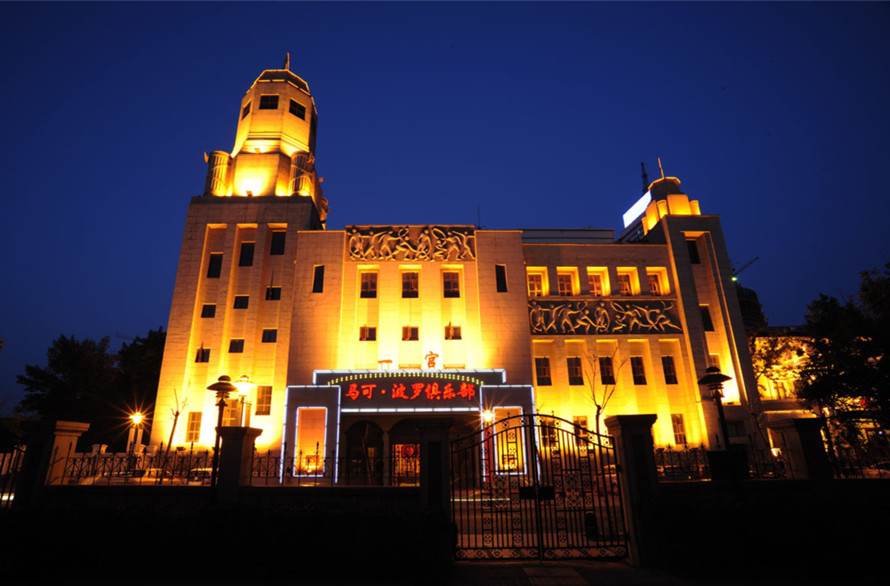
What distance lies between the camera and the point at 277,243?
100 feet

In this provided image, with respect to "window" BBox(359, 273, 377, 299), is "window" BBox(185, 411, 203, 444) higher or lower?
lower

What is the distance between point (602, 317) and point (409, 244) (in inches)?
490

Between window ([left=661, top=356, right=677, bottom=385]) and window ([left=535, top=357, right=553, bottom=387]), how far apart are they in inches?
264

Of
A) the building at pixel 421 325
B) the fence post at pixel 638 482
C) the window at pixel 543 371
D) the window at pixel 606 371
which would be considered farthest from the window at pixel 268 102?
the fence post at pixel 638 482

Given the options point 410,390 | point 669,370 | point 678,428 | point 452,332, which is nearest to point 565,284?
point 669,370

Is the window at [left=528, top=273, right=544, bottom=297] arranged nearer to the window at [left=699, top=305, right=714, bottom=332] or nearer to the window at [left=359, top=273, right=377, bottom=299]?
the window at [left=359, top=273, right=377, bottom=299]

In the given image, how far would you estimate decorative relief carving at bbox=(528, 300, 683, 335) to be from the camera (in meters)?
28.8

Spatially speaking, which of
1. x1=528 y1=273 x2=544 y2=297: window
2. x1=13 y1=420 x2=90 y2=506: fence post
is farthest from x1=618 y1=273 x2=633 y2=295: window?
x1=13 y1=420 x2=90 y2=506: fence post

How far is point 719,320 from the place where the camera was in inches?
1164

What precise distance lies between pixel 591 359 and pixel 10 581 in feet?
84.2

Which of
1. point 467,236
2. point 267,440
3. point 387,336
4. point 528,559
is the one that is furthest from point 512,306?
point 528,559

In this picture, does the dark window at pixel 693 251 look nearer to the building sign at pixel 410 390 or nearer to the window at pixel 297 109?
the building sign at pixel 410 390

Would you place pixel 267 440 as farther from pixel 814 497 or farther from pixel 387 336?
pixel 814 497

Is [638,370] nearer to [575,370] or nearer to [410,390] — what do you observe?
[575,370]
